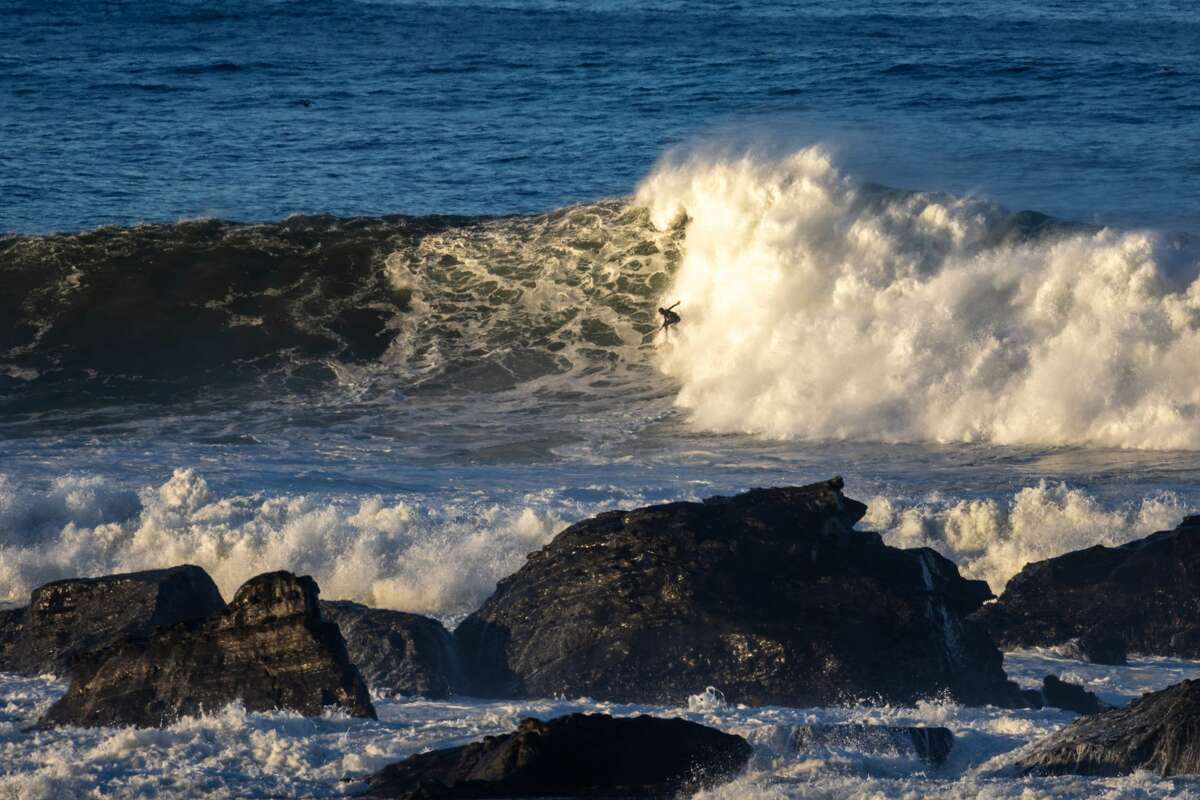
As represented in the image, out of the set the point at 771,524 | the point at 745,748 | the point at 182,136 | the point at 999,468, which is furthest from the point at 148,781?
the point at 182,136

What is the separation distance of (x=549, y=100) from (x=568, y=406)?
15.8m

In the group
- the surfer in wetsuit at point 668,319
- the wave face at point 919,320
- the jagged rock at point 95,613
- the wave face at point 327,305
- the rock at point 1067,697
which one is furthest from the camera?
the surfer in wetsuit at point 668,319

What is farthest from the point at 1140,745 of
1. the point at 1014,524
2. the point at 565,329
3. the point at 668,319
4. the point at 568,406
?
the point at 565,329

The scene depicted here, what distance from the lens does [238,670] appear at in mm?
9398

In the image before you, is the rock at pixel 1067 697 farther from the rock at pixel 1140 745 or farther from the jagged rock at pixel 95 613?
the jagged rock at pixel 95 613

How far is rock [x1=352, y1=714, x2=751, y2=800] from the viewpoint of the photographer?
7836mm

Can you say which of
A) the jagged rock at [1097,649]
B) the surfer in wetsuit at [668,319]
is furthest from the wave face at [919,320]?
the jagged rock at [1097,649]

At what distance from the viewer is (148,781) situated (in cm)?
827

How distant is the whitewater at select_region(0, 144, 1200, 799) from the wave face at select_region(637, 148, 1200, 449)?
0.04m

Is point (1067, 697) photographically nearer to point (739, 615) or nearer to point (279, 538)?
point (739, 615)

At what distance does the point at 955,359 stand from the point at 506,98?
17102mm

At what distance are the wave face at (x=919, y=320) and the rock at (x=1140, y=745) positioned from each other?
9665 mm

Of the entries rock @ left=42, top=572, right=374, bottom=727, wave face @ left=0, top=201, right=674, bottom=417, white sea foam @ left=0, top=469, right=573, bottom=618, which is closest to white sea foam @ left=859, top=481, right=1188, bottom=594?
white sea foam @ left=0, top=469, right=573, bottom=618

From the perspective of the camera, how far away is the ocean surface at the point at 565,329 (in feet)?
44.5
